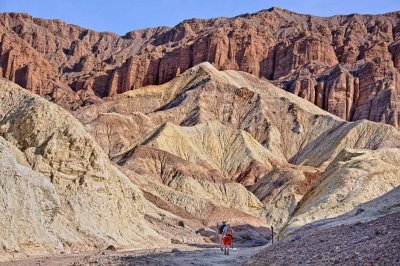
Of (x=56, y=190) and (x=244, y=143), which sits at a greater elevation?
(x=244, y=143)

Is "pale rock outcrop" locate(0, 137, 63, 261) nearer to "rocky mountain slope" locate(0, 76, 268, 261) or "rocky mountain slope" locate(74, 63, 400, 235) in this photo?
"rocky mountain slope" locate(0, 76, 268, 261)

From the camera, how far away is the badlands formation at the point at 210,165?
2717 cm

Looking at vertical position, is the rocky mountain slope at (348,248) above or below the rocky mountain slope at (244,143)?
below

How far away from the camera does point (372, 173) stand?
44906mm

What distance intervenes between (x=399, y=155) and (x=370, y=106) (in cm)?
11250

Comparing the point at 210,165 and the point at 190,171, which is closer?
the point at 190,171

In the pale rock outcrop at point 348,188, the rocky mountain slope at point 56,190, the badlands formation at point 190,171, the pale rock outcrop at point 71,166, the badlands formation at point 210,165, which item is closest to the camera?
the badlands formation at point 210,165

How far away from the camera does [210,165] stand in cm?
11494

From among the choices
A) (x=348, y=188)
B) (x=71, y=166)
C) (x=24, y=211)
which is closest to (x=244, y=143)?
(x=348, y=188)

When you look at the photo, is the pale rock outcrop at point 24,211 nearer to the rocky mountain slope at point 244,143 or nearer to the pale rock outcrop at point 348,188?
the pale rock outcrop at point 348,188

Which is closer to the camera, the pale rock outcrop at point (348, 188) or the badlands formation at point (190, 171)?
the badlands formation at point (190, 171)

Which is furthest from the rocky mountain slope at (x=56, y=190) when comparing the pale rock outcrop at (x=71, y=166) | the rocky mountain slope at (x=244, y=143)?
the rocky mountain slope at (x=244, y=143)

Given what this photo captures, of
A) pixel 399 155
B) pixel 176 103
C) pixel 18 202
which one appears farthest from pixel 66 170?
pixel 176 103

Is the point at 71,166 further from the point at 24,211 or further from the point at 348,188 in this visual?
the point at 348,188
